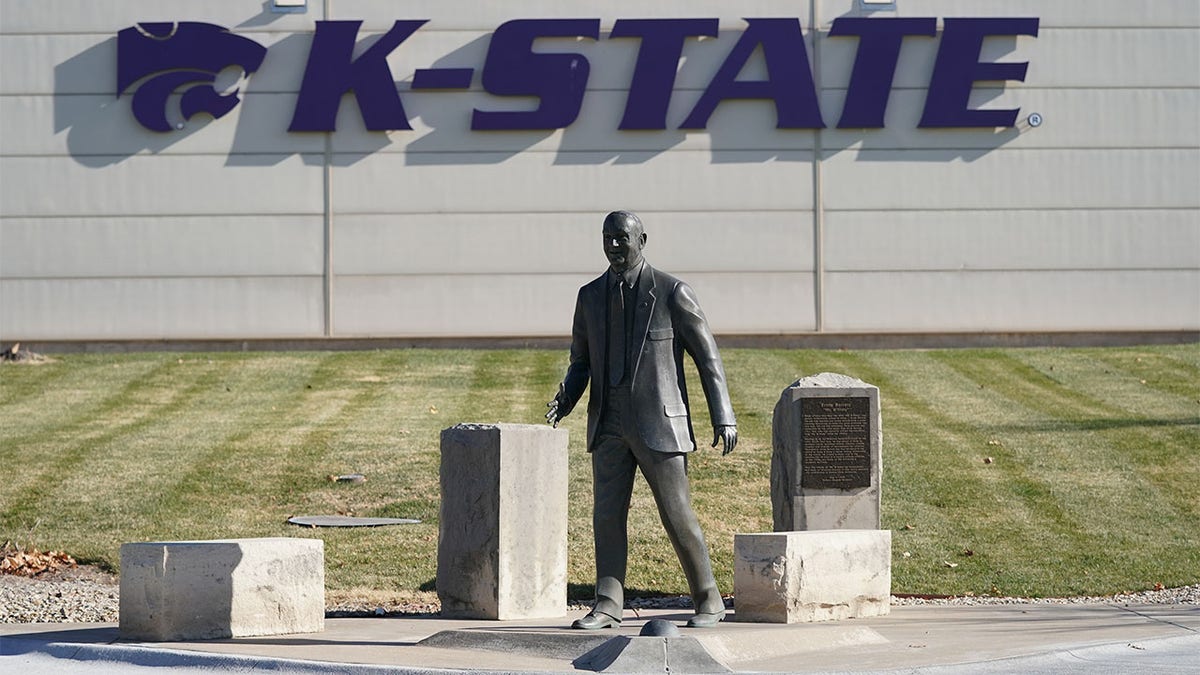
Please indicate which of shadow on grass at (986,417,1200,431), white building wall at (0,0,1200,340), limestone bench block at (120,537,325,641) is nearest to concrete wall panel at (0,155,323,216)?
white building wall at (0,0,1200,340)

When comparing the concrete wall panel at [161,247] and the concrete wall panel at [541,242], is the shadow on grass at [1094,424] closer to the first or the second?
the concrete wall panel at [541,242]

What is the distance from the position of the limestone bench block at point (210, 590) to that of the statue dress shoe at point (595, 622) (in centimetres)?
200

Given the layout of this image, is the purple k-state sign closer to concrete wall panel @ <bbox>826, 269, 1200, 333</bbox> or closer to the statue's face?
concrete wall panel @ <bbox>826, 269, 1200, 333</bbox>

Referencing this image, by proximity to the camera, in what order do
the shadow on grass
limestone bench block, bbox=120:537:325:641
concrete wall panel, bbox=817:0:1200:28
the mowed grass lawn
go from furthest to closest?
concrete wall panel, bbox=817:0:1200:28
the shadow on grass
the mowed grass lawn
limestone bench block, bbox=120:537:325:641

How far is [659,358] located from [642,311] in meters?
0.30

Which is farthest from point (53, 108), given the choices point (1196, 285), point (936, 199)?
point (1196, 285)

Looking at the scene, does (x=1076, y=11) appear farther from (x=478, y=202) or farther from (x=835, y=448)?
(x=835, y=448)

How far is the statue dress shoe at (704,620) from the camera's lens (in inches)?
406

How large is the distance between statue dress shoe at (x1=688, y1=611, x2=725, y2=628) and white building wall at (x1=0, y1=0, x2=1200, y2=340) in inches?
758

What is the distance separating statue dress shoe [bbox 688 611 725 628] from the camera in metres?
10.3

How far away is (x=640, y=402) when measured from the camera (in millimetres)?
10258

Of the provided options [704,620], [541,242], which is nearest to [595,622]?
[704,620]

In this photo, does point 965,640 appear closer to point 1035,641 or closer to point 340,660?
point 1035,641

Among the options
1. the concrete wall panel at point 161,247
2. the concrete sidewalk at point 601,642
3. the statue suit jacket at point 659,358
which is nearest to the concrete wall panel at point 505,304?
the concrete wall panel at point 161,247
